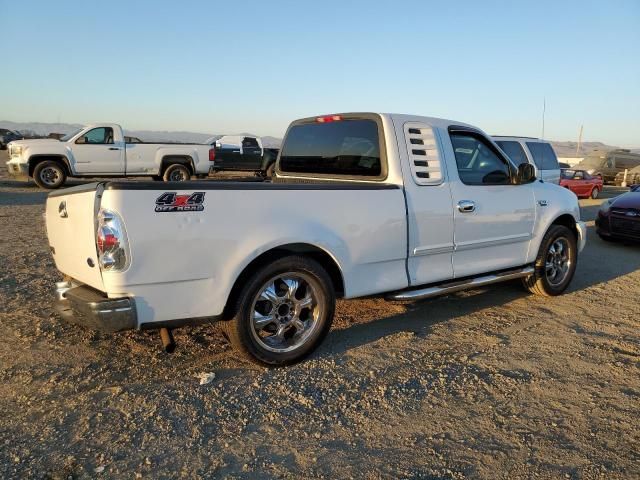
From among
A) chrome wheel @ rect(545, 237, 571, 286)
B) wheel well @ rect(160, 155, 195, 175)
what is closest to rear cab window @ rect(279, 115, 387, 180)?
chrome wheel @ rect(545, 237, 571, 286)

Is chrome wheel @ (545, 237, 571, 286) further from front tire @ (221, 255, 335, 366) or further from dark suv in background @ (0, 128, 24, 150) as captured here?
dark suv in background @ (0, 128, 24, 150)

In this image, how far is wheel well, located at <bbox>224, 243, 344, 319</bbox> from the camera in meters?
3.57

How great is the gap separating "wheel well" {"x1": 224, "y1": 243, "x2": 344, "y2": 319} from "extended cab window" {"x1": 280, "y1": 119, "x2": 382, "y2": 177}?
0.94m

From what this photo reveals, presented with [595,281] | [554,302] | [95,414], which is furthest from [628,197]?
[95,414]

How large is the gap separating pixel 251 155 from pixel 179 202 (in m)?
18.9

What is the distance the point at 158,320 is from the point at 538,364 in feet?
9.28

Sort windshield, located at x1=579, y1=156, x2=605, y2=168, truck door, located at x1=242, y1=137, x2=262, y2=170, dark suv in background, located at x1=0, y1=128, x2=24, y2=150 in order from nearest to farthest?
1. truck door, located at x1=242, y1=137, x2=262, y2=170
2. windshield, located at x1=579, y1=156, x2=605, y2=168
3. dark suv in background, located at x1=0, y1=128, x2=24, y2=150

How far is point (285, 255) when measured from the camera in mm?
3697

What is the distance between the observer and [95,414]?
3092 millimetres

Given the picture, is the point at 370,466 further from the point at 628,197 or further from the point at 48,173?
the point at 48,173

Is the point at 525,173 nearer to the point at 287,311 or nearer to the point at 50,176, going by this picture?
the point at 287,311

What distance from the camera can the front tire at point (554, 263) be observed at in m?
5.63

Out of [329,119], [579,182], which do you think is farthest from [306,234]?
[579,182]

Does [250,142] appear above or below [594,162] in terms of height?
above
